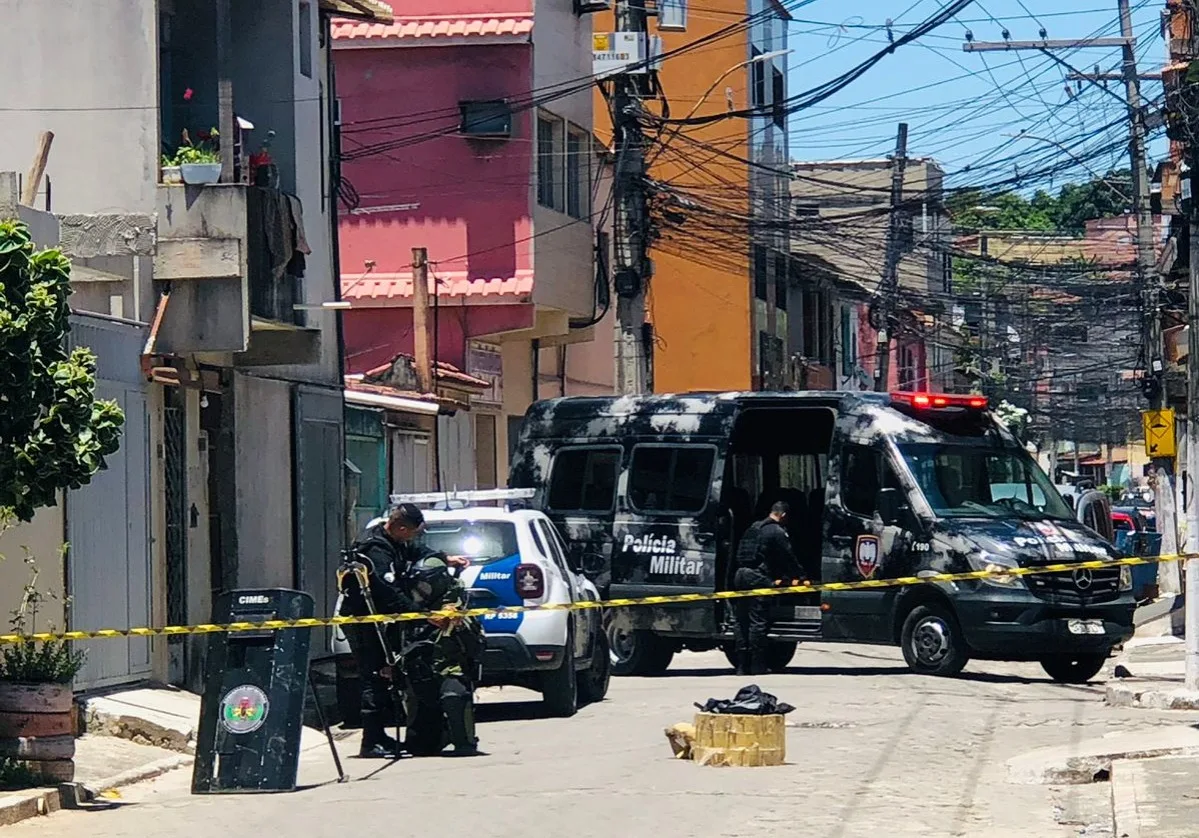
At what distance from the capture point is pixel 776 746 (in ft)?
42.3

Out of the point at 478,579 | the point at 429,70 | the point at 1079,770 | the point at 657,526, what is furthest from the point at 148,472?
the point at 429,70

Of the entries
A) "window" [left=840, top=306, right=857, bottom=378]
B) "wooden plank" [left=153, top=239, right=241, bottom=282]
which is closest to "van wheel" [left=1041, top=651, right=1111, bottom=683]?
"wooden plank" [left=153, top=239, right=241, bottom=282]

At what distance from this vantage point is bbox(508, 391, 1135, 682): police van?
19.0 m

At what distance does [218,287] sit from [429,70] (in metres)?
12.9

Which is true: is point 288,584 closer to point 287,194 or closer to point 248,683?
point 287,194

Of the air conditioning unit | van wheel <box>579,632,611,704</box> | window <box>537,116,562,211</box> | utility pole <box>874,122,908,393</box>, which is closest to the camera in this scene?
van wheel <box>579,632,611,704</box>

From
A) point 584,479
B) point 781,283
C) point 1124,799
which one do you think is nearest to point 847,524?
point 584,479

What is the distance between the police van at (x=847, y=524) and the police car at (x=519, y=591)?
12.0 ft

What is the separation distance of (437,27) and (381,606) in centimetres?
1739

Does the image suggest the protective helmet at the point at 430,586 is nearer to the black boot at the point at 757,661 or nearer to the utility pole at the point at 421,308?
the black boot at the point at 757,661

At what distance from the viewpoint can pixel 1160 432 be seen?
Answer: 29406 mm

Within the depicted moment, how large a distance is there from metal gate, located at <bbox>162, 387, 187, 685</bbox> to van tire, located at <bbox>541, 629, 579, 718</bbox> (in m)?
3.36

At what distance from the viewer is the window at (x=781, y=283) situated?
4877cm

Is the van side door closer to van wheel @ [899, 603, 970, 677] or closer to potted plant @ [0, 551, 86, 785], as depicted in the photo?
van wheel @ [899, 603, 970, 677]
